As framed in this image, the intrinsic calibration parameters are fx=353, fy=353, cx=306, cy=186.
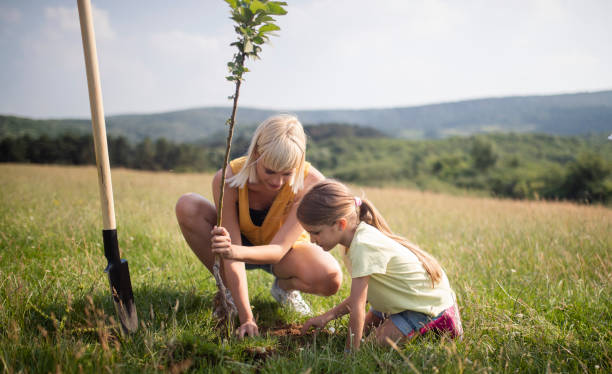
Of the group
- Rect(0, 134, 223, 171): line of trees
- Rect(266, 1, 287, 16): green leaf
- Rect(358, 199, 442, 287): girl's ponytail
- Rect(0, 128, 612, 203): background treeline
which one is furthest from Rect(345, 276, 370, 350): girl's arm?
Rect(0, 134, 223, 171): line of trees

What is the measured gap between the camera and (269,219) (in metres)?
2.64

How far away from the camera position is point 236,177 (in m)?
2.48

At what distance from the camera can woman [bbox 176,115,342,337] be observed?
2266 millimetres

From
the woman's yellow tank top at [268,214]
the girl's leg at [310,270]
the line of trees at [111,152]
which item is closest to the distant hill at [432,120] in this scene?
the woman's yellow tank top at [268,214]

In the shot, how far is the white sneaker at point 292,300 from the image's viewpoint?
2.75 m

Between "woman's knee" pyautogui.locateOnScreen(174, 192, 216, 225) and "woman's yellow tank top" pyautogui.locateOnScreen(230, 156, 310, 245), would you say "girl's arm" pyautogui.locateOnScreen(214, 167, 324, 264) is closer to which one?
"woman's yellow tank top" pyautogui.locateOnScreen(230, 156, 310, 245)

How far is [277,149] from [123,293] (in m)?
1.27

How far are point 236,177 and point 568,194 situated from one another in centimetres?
3158

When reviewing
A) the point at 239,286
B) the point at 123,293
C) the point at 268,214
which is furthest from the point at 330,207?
the point at 123,293

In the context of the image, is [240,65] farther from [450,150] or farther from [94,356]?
[450,150]

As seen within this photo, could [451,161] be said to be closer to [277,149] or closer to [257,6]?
[277,149]

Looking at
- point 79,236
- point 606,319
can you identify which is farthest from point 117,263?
point 606,319

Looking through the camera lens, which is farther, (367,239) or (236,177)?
(236,177)

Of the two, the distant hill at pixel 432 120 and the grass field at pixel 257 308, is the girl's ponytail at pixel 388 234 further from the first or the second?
the distant hill at pixel 432 120
